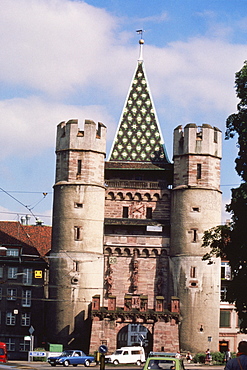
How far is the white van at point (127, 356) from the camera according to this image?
56.9 metres

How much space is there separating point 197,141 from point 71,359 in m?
20.8

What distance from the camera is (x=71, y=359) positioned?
176 feet

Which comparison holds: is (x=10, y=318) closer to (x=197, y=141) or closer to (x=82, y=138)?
(x=82, y=138)

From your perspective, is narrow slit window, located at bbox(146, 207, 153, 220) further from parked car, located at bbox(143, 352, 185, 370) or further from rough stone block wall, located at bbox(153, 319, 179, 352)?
parked car, located at bbox(143, 352, 185, 370)

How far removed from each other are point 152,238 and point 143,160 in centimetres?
654

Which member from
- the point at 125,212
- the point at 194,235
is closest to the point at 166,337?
the point at 194,235

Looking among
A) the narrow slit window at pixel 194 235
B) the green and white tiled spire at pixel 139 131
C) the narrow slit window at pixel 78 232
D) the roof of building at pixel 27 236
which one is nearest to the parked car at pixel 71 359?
the narrow slit window at pixel 78 232

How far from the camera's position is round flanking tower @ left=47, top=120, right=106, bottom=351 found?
62.8m

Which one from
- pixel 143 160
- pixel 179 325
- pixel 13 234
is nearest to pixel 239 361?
pixel 179 325

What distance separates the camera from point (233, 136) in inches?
1658

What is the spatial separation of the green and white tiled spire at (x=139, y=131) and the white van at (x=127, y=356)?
16517mm

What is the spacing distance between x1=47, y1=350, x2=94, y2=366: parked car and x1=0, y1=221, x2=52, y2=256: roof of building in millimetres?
19143

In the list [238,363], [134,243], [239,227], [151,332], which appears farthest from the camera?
[134,243]

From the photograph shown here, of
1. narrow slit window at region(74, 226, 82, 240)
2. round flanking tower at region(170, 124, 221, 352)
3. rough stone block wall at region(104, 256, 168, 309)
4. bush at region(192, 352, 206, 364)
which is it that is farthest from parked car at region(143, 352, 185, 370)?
rough stone block wall at region(104, 256, 168, 309)
